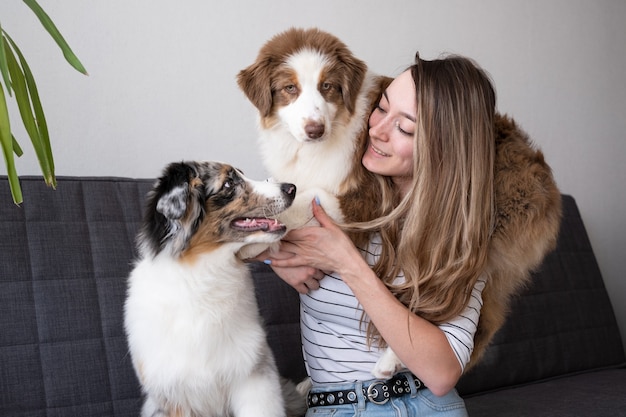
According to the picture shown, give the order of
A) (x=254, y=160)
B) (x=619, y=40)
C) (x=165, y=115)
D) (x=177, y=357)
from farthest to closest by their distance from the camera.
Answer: (x=619, y=40) → (x=254, y=160) → (x=165, y=115) → (x=177, y=357)

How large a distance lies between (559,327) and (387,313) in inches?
66.4

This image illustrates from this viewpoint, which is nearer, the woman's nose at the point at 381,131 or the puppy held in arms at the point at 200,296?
the puppy held in arms at the point at 200,296

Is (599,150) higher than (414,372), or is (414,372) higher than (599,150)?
(599,150)

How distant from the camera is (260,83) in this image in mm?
2117

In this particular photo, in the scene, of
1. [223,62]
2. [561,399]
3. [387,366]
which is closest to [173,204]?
[387,366]

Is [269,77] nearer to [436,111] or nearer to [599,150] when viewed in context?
[436,111]

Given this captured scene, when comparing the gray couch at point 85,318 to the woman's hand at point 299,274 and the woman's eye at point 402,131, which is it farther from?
the woman's eye at point 402,131

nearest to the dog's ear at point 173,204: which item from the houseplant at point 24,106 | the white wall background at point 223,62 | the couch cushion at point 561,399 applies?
the houseplant at point 24,106

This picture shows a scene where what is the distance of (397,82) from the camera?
196cm

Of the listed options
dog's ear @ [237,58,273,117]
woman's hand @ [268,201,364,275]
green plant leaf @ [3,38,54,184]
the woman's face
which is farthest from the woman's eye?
green plant leaf @ [3,38,54,184]

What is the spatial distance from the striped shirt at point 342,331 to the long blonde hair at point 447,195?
5 cm

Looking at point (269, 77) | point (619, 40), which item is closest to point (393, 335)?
point (269, 77)

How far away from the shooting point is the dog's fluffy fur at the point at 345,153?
1854 mm

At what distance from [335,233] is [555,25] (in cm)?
272
